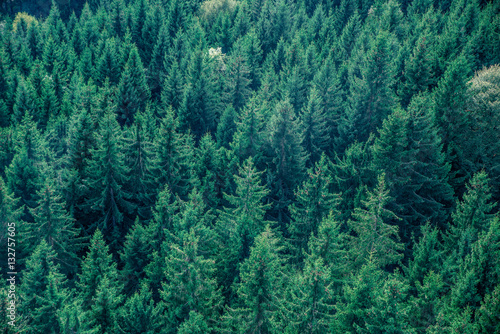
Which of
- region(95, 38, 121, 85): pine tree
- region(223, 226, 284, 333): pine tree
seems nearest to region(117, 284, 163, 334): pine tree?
region(223, 226, 284, 333): pine tree

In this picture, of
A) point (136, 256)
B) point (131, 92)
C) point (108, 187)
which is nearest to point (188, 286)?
point (136, 256)

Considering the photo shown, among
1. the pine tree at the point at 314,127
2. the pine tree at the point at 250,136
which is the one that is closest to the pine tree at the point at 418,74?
the pine tree at the point at 314,127

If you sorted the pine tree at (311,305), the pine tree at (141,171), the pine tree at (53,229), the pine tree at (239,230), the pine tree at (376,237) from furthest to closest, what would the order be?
1. the pine tree at (141,171)
2. the pine tree at (53,229)
3. the pine tree at (239,230)
4. the pine tree at (376,237)
5. the pine tree at (311,305)

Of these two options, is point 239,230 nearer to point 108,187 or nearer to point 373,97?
point 108,187

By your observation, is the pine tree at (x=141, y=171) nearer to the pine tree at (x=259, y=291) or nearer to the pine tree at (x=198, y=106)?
the pine tree at (x=198, y=106)

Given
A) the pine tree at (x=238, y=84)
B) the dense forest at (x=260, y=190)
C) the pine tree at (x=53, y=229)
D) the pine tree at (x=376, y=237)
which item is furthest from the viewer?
the pine tree at (x=238, y=84)

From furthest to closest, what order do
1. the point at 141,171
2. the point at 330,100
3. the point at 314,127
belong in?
the point at 330,100 < the point at 314,127 < the point at 141,171
